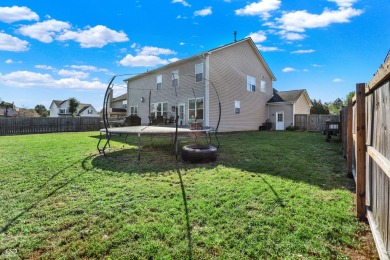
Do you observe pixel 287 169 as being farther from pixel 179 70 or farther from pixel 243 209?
→ pixel 179 70

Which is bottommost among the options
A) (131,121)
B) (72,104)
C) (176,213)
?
(176,213)

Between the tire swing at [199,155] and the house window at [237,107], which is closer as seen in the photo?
the tire swing at [199,155]

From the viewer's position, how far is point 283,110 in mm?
19422

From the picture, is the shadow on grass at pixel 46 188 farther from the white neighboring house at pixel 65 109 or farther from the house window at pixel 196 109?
the white neighboring house at pixel 65 109

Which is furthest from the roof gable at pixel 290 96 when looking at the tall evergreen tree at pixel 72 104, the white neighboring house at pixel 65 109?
the white neighboring house at pixel 65 109

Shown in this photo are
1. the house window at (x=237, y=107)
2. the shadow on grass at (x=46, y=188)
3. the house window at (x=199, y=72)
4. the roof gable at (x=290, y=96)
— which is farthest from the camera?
the roof gable at (x=290, y=96)

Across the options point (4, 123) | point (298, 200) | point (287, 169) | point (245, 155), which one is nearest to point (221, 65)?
point (245, 155)

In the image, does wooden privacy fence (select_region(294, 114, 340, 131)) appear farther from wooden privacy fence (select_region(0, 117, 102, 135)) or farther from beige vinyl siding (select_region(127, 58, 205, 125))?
wooden privacy fence (select_region(0, 117, 102, 135))

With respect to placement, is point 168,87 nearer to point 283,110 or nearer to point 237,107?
point 237,107

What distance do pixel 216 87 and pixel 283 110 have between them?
8.02 meters

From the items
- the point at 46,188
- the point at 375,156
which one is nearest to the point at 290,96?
the point at 375,156

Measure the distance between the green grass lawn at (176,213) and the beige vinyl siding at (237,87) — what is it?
10860 mm

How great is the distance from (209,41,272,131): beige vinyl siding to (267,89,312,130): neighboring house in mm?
752

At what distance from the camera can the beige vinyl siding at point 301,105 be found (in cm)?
1962
